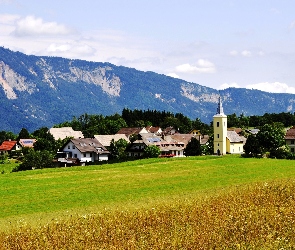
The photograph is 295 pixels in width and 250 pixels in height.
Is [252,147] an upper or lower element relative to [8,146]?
upper

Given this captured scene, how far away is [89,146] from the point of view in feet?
308

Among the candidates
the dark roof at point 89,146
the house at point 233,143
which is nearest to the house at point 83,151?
the dark roof at point 89,146

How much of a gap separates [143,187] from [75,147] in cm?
5508

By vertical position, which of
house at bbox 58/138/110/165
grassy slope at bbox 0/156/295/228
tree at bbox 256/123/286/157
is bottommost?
grassy slope at bbox 0/156/295/228

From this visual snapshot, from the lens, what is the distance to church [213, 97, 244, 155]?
9125 cm

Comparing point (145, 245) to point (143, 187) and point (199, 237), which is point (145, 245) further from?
point (143, 187)

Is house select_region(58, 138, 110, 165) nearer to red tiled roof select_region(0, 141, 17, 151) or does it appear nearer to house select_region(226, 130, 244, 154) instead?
house select_region(226, 130, 244, 154)

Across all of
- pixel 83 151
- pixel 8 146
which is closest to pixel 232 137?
pixel 83 151

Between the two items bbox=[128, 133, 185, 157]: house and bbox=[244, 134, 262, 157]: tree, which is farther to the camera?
bbox=[128, 133, 185, 157]: house

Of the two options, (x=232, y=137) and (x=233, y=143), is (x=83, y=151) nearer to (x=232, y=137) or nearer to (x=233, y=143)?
(x=232, y=137)

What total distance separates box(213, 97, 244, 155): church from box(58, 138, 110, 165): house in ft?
73.3

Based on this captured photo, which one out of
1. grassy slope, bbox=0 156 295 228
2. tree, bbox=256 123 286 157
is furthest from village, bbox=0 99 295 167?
grassy slope, bbox=0 156 295 228

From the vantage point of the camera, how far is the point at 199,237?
1071 cm

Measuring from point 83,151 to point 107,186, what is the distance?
51.5 meters
